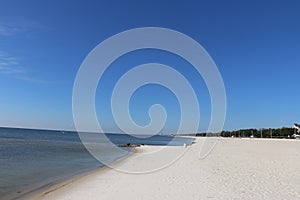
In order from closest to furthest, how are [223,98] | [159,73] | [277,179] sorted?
1. [277,179]
2. [223,98]
3. [159,73]

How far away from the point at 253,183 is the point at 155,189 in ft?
11.0

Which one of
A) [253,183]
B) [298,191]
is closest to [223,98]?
[253,183]

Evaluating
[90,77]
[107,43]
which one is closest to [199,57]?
[107,43]

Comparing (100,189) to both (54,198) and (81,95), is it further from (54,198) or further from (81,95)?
(81,95)

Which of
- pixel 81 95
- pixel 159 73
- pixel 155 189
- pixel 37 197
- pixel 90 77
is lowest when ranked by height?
pixel 37 197

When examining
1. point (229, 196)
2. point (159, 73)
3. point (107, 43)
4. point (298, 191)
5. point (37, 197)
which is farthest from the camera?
point (159, 73)

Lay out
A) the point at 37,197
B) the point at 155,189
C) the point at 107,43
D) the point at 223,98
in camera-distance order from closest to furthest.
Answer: the point at 155,189 → the point at 37,197 → the point at 107,43 → the point at 223,98

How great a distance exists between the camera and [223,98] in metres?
17.8

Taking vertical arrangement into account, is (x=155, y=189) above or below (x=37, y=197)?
above

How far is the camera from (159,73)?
1992cm

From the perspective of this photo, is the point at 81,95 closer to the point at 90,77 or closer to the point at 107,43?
the point at 90,77

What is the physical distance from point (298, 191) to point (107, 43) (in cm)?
1187

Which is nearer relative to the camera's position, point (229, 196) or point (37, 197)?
point (229, 196)

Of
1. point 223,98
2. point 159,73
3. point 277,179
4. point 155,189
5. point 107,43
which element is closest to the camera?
point 155,189
